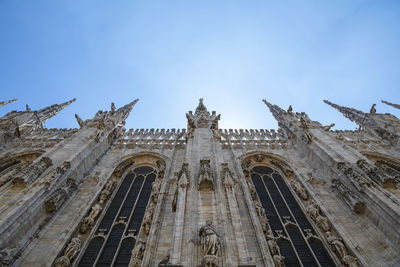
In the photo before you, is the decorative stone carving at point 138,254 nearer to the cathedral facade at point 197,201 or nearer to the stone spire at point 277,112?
the cathedral facade at point 197,201

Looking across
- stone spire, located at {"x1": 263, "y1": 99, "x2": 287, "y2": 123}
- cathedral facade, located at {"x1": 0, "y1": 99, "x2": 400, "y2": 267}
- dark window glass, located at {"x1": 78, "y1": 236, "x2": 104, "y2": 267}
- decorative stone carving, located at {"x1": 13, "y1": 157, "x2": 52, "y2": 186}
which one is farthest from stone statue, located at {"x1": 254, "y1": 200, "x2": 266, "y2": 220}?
stone spire, located at {"x1": 263, "y1": 99, "x2": 287, "y2": 123}

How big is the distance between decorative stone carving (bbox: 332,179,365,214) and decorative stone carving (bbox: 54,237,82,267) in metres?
10.2

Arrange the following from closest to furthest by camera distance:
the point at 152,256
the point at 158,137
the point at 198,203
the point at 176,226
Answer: the point at 176,226 → the point at 152,256 → the point at 198,203 → the point at 158,137

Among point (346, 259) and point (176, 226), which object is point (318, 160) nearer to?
point (346, 259)

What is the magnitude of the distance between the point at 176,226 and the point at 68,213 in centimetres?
550

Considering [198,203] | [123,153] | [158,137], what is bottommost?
[198,203]

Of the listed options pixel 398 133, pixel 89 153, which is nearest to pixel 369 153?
pixel 398 133

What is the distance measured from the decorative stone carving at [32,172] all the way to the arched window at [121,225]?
3.17 meters

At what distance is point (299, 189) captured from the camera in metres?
12.9

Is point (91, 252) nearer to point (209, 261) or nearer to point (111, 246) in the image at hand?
point (111, 246)

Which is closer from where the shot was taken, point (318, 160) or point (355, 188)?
point (355, 188)

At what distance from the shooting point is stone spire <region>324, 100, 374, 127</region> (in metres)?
22.0

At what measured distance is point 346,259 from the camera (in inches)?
342

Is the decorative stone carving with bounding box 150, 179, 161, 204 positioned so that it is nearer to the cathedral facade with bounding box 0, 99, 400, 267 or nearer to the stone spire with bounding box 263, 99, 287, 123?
the cathedral facade with bounding box 0, 99, 400, 267
